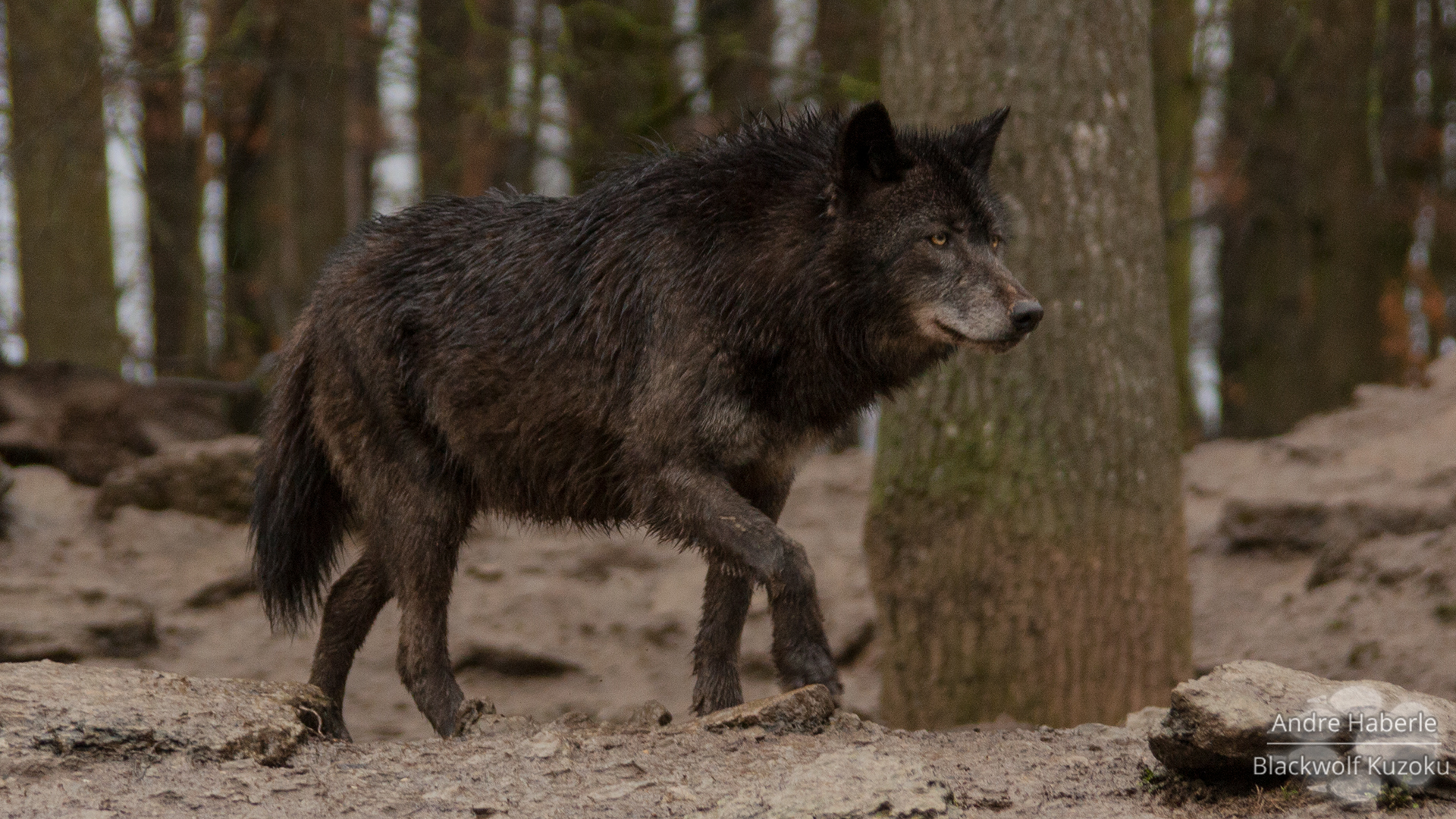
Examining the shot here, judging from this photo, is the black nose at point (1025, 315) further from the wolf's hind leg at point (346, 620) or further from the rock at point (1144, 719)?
the wolf's hind leg at point (346, 620)

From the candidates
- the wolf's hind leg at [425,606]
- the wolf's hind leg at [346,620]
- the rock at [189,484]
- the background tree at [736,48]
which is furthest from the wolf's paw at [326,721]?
the background tree at [736,48]

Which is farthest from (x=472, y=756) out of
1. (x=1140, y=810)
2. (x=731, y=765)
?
(x=1140, y=810)

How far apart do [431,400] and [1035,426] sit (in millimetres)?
2524

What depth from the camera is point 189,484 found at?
9.45m

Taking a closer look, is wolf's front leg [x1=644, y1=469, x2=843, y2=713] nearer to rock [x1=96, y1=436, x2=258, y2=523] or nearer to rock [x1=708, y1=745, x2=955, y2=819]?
rock [x1=708, y1=745, x2=955, y2=819]

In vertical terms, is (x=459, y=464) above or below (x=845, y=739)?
above

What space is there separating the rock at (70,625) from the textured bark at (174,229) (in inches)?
196

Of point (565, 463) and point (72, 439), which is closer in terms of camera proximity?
point (565, 463)

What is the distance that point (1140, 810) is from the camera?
363cm

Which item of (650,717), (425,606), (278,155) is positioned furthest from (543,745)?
(278,155)

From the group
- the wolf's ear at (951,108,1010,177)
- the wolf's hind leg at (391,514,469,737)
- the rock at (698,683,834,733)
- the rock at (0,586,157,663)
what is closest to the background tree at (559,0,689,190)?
the rock at (0,586,157,663)

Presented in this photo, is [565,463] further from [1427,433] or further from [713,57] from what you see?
[713,57]

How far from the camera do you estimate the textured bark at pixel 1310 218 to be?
13.8 m

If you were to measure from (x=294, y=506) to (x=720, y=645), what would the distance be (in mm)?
1948
